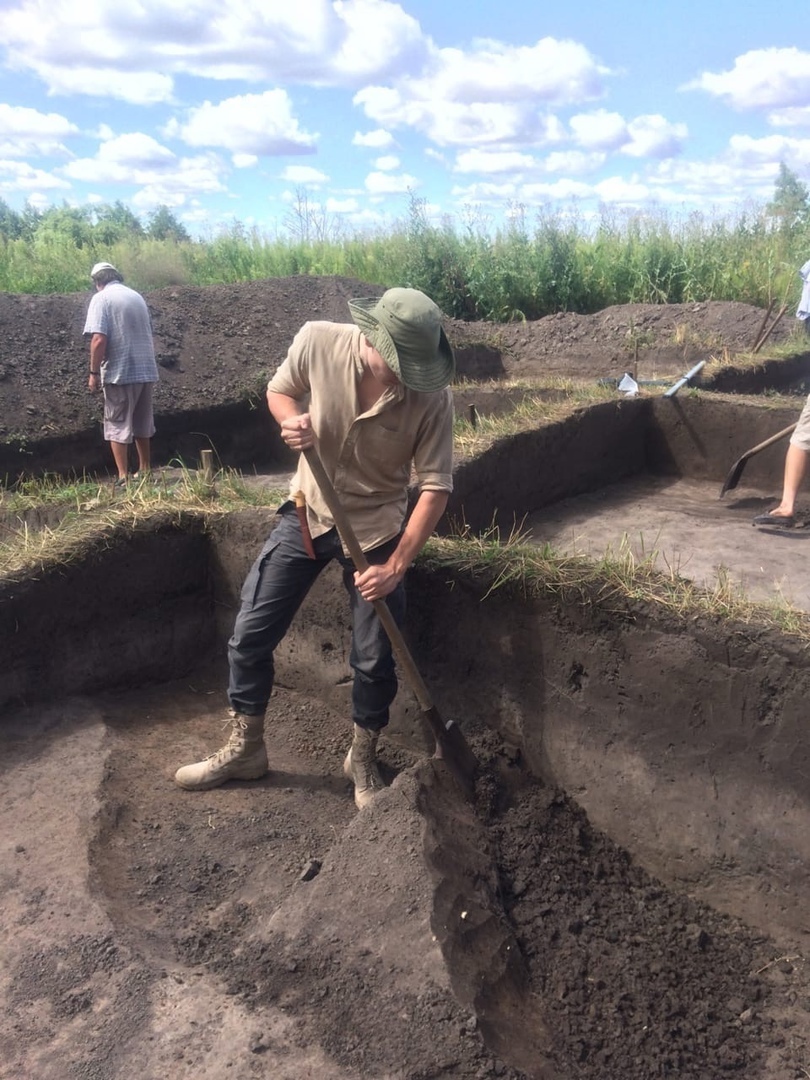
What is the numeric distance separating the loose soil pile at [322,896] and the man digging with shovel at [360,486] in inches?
10.6

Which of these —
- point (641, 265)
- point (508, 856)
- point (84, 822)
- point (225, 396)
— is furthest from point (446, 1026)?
point (641, 265)

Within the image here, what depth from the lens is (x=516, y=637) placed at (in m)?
3.15

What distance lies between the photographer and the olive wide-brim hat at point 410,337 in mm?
2484

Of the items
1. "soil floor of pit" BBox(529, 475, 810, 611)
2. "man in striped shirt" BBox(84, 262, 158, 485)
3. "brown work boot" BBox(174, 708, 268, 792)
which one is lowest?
"soil floor of pit" BBox(529, 475, 810, 611)

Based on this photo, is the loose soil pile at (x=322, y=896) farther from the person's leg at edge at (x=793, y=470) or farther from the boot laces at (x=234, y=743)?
the person's leg at edge at (x=793, y=470)

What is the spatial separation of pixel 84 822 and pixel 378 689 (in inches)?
41.1

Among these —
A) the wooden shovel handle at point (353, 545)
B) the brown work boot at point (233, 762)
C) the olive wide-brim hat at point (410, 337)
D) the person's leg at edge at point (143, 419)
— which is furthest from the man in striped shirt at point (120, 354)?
the olive wide-brim hat at point (410, 337)

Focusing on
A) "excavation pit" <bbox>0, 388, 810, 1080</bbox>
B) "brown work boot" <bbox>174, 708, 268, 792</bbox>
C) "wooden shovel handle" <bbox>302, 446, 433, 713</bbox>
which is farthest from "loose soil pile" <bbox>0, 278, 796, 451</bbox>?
"wooden shovel handle" <bbox>302, 446, 433, 713</bbox>

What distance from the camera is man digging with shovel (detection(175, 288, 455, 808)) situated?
2.55 metres

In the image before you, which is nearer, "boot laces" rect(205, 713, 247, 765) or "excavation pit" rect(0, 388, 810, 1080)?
"excavation pit" rect(0, 388, 810, 1080)

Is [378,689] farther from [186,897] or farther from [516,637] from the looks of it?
[186,897]

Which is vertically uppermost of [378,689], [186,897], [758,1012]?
[378,689]

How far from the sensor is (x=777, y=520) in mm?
5426

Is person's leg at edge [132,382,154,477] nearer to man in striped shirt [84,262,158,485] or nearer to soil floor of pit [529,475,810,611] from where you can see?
man in striped shirt [84,262,158,485]
